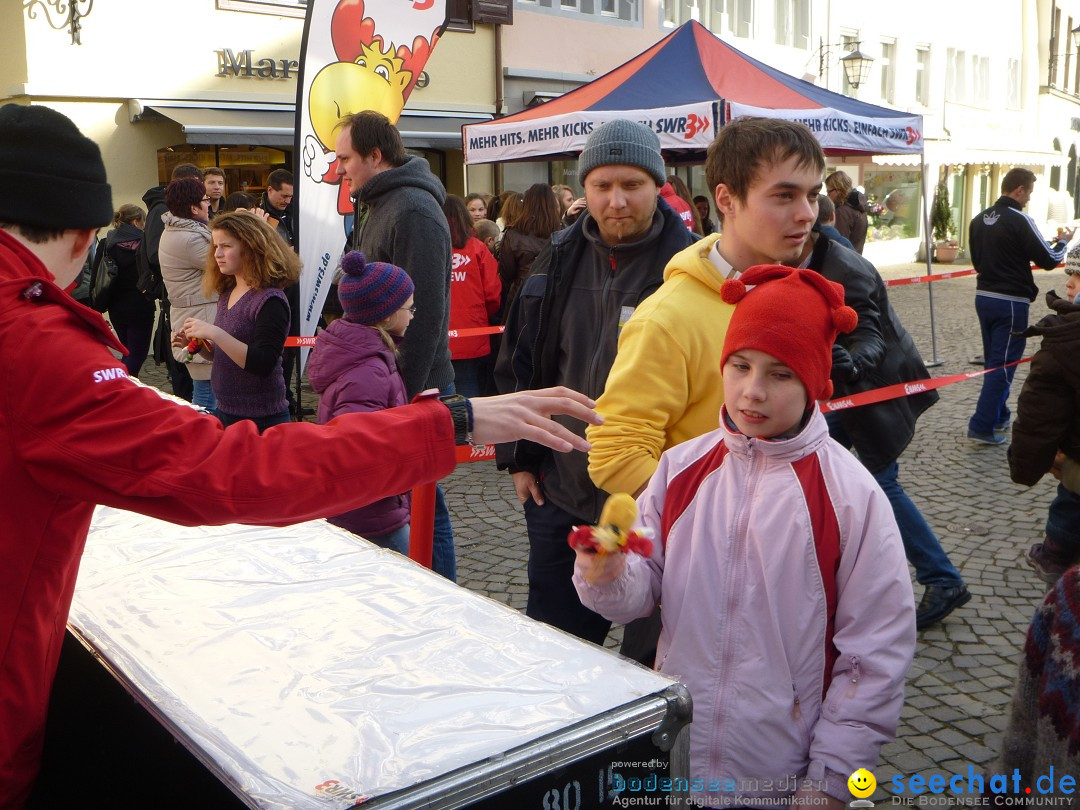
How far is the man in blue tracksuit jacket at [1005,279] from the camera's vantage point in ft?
25.1

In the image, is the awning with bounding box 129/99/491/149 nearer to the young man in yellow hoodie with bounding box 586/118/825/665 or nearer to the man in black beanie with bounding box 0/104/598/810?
the young man in yellow hoodie with bounding box 586/118/825/665

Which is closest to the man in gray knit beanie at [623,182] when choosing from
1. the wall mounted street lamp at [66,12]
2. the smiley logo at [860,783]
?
the smiley logo at [860,783]

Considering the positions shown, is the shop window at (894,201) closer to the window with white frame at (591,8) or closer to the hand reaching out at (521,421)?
the window with white frame at (591,8)

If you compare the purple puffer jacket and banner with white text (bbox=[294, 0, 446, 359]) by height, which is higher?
banner with white text (bbox=[294, 0, 446, 359])

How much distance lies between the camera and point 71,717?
2.11 metres

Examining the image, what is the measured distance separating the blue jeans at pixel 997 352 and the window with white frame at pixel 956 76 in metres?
22.3

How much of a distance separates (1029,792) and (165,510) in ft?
5.47

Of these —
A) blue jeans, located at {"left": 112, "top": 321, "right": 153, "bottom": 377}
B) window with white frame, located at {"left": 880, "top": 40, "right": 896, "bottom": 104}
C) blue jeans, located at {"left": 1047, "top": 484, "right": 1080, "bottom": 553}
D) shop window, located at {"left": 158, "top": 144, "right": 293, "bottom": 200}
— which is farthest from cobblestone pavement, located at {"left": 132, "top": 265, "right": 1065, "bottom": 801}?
window with white frame, located at {"left": 880, "top": 40, "right": 896, "bottom": 104}

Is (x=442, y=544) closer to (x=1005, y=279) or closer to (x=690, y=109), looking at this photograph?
(x=690, y=109)

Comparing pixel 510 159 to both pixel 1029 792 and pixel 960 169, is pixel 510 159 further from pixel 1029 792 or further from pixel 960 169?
Result: pixel 960 169

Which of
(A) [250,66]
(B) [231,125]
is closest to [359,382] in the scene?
(B) [231,125]

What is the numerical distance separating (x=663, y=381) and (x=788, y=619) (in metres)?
0.66

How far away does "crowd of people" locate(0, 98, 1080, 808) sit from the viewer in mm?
1464

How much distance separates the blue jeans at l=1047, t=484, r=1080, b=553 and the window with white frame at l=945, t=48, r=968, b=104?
2645 centimetres
